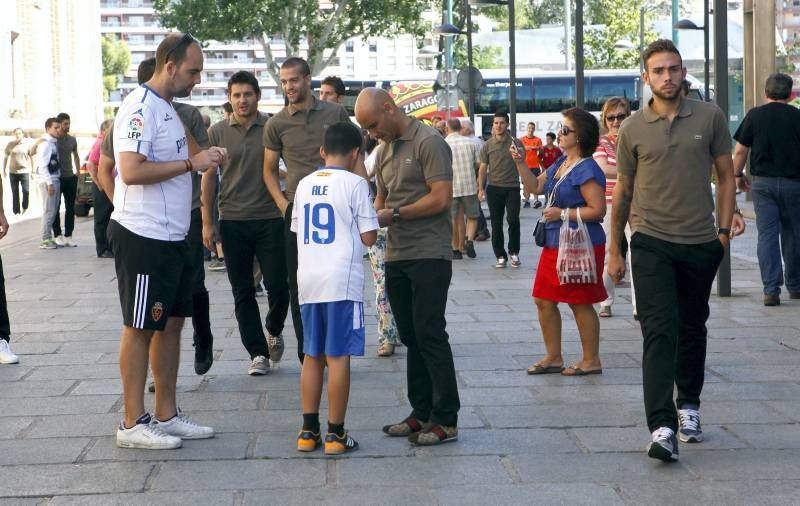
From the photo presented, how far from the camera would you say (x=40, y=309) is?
11.5m

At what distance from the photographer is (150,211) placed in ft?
19.5

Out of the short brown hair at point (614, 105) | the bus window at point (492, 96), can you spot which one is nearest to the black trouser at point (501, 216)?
the short brown hair at point (614, 105)

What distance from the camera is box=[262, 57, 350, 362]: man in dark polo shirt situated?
306 inches

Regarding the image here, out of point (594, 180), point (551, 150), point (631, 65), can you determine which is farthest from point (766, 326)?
point (631, 65)

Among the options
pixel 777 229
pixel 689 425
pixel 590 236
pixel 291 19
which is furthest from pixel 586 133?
pixel 291 19

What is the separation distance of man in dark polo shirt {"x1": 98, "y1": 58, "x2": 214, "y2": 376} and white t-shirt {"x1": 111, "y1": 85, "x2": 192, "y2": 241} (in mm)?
421

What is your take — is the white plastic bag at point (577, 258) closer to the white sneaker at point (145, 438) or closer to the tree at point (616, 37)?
the white sneaker at point (145, 438)

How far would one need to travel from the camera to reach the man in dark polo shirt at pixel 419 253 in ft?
19.6

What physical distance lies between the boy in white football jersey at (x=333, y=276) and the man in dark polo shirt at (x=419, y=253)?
231 mm

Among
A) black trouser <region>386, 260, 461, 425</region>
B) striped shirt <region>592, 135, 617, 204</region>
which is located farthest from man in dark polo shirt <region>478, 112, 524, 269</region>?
black trouser <region>386, 260, 461, 425</region>

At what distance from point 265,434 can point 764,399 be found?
2.64 metres

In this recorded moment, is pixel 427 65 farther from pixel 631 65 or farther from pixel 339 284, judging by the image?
pixel 339 284

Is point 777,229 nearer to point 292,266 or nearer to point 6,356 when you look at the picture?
point 292,266

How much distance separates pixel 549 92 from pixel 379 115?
133 ft
